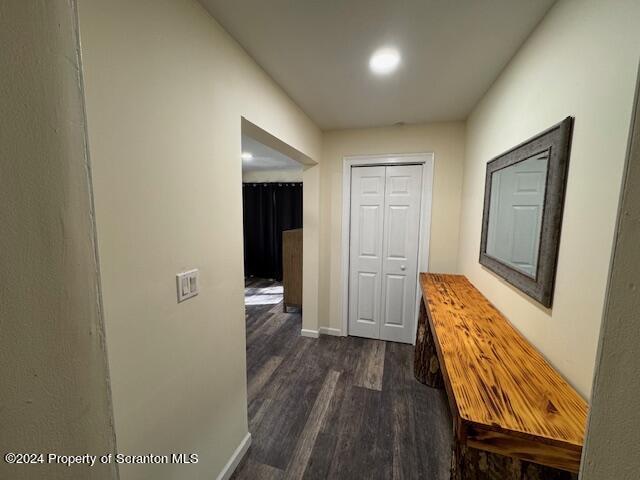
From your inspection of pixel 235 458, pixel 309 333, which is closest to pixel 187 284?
pixel 235 458

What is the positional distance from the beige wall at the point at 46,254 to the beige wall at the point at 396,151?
251cm

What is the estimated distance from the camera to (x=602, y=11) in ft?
2.80

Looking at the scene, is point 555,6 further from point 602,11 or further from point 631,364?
point 631,364

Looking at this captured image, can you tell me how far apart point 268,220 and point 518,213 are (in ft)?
15.0

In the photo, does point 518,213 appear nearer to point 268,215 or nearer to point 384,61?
point 384,61

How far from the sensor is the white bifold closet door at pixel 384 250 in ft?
9.04

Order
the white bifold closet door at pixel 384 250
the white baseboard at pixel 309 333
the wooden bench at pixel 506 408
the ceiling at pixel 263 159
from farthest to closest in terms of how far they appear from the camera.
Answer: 1. the ceiling at pixel 263 159
2. the white baseboard at pixel 309 333
3. the white bifold closet door at pixel 384 250
4. the wooden bench at pixel 506 408

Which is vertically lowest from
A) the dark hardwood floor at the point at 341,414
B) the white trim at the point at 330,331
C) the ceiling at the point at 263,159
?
the dark hardwood floor at the point at 341,414

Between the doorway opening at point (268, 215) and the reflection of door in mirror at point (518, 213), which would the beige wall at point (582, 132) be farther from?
the doorway opening at point (268, 215)

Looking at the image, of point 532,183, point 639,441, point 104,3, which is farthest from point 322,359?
point 104,3

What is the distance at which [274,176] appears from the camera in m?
5.46

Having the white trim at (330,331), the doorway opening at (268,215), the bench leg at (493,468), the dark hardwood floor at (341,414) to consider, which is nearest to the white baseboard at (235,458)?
the dark hardwood floor at (341,414)

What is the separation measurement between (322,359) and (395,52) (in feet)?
8.27

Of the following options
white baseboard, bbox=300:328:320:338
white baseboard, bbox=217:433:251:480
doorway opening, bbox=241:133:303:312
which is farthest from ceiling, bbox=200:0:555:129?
doorway opening, bbox=241:133:303:312
